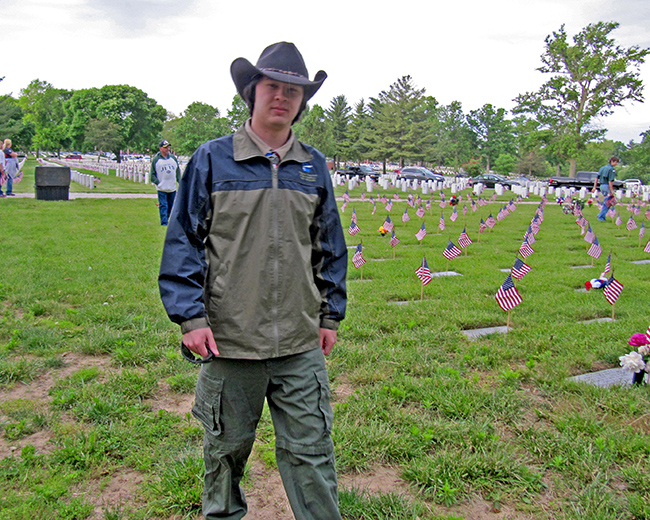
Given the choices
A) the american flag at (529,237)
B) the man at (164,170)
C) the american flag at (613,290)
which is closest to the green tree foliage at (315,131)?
the man at (164,170)

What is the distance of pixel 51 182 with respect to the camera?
15.4m

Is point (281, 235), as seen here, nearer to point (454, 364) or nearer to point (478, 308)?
point (454, 364)

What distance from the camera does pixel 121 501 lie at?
7.70 feet

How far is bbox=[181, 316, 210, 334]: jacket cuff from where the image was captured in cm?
174

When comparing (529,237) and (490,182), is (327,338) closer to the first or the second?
(529,237)

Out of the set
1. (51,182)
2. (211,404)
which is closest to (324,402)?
(211,404)

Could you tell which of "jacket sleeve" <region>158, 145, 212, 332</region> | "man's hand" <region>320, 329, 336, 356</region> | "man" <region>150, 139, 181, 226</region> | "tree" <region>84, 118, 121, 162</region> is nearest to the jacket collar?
"jacket sleeve" <region>158, 145, 212, 332</region>

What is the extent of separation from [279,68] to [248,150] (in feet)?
1.05

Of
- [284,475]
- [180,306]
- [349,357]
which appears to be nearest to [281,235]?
[180,306]

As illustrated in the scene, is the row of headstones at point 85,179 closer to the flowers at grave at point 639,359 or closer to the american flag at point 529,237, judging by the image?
the american flag at point 529,237

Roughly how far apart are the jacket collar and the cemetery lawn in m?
1.55

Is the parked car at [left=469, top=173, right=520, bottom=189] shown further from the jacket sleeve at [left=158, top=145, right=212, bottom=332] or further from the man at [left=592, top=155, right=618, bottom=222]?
the jacket sleeve at [left=158, top=145, right=212, bottom=332]

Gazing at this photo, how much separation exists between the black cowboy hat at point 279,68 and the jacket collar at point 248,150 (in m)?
0.20

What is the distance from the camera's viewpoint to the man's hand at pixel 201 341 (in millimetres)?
1746
